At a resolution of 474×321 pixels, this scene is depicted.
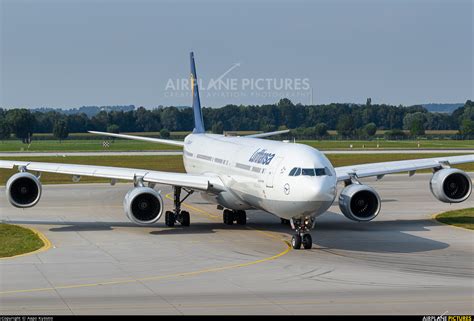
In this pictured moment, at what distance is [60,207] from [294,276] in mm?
25831

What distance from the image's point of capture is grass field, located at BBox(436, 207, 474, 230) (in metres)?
42.7

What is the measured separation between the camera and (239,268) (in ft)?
98.8

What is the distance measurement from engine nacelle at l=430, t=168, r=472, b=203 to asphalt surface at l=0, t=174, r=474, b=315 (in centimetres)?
143

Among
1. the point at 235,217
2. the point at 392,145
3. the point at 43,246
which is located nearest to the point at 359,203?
the point at 235,217

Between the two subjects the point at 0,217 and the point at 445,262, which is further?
the point at 0,217

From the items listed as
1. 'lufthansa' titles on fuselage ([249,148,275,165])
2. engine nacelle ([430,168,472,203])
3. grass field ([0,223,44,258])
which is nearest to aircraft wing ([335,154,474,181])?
engine nacelle ([430,168,472,203])

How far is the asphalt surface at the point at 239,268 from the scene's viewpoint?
2395 cm

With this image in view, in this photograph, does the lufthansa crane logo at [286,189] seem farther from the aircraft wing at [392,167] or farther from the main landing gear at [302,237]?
the aircraft wing at [392,167]

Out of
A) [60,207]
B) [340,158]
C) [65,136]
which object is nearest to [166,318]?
[60,207]

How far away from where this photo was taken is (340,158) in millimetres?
98250

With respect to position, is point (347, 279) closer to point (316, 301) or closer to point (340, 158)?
point (316, 301)

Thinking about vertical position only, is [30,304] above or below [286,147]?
below

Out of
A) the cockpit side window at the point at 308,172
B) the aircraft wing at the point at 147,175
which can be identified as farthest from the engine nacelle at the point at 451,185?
the cockpit side window at the point at 308,172

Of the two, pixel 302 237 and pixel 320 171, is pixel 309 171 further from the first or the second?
pixel 302 237
